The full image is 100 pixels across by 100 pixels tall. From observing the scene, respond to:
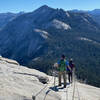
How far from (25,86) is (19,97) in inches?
101

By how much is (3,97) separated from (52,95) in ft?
14.2

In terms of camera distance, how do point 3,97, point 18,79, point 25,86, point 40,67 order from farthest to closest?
1. point 40,67
2. point 18,79
3. point 25,86
4. point 3,97

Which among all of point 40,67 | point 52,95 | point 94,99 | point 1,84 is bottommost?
point 40,67

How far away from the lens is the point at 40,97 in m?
15.7

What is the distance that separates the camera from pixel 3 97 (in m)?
13.7

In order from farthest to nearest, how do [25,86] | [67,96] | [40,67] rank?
1. [40,67]
2. [67,96]
3. [25,86]

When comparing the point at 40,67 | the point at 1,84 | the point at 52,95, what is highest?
the point at 1,84

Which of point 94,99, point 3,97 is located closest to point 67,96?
point 94,99

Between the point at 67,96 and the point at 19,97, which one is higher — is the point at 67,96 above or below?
below

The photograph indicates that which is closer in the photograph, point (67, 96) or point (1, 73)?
point (1, 73)

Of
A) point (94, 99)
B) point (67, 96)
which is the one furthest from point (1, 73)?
point (94, 99)

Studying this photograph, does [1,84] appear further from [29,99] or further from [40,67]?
[40,67]

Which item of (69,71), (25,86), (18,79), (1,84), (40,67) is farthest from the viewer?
(40,67)

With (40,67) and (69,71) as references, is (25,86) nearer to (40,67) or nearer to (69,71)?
(69,71)
